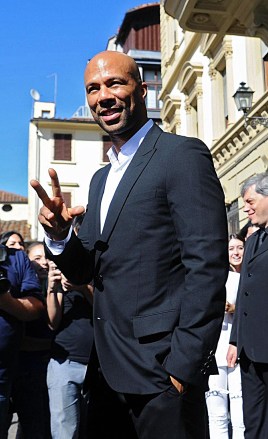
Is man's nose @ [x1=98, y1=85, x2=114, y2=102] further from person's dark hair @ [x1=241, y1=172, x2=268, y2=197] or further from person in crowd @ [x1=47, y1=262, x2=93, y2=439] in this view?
person's dark hair @ [x1=241, y1=172, x2=268, y2=197]

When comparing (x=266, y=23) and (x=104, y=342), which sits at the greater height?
(x=266, y=23)

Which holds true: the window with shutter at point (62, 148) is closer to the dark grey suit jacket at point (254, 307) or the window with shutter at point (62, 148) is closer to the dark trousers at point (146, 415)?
the dark grey suit jacket at point (254, 307)

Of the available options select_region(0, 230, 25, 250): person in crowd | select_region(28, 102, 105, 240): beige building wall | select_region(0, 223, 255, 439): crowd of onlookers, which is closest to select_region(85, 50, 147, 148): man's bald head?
select_region(0, 223, 255, 439): crowd of onlookers

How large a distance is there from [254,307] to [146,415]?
6.27 ft

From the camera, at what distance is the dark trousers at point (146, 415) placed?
70.2 inches

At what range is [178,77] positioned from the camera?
18.4m

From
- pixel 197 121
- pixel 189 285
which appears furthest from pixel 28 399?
pixel 197 121

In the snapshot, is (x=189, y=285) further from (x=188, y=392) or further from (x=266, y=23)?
(x=266, y=23)

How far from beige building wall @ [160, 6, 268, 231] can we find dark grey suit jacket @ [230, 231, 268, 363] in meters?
8.12

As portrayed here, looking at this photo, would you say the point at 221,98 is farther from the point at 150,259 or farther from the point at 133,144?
the point at 150,259

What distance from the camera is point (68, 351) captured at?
12.5ft

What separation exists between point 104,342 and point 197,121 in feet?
51.9

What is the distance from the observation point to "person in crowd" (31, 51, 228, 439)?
1.80 m

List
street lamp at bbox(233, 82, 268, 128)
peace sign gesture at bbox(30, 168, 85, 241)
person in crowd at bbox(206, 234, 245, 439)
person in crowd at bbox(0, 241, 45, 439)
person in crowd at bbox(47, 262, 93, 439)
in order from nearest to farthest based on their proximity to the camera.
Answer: peace sign gesture at bbox(30, 168, 85, 241)
person in crowd at bbox(0, 241, 45, 439)
person in crowd at bbox(47, 262, 93, 439)
person in crowd at bbox(206, 234, 245, 439)
street lamp at bbox(233, 82, 268, 128)
